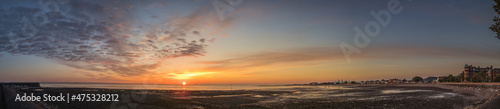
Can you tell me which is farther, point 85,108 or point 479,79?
point 479,79

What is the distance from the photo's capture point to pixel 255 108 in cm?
2622

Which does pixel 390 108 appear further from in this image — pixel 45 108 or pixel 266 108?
pixel 45 108

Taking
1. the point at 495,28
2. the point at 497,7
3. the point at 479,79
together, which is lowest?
the point at 479,79

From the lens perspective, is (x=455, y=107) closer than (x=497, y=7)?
No

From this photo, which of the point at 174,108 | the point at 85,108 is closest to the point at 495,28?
the point at 174,108

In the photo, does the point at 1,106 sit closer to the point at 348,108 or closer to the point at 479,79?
the point at 348,108

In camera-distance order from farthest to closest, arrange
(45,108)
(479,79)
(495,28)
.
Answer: (479,79) < (495,28) < (45,108)

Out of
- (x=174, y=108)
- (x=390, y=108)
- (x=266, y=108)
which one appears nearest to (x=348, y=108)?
(x=390, y=108)

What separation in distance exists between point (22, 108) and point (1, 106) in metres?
1.34

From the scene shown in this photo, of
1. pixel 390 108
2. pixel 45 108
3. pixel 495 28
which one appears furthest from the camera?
pixel 390 108

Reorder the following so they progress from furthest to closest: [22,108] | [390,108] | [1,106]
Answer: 1. [390,108]
2. [22,108]
3. [1,106]

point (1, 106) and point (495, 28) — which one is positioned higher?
point (495, 28)

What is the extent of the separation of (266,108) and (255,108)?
105 cm

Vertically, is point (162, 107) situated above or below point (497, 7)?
below
